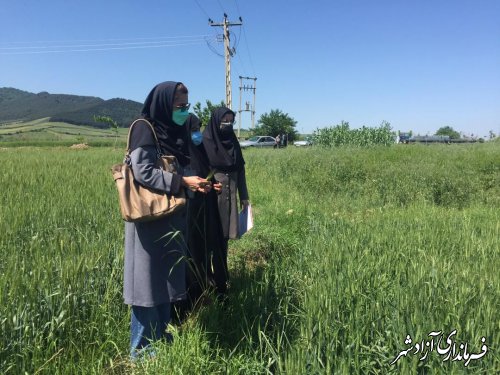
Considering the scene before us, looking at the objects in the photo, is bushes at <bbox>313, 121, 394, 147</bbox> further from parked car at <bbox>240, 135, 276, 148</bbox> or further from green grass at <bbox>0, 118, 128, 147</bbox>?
green grass at <bbox>0, 118, 128, 147</bbox>

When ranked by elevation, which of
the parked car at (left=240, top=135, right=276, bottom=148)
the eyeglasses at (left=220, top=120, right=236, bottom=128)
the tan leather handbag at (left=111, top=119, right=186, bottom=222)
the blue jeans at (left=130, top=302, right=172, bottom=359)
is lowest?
the blue jeans at (left=130, top=302, right=172, bottom=359)

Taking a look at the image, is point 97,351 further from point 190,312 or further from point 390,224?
point 390,224

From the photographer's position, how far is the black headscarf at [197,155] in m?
2.88

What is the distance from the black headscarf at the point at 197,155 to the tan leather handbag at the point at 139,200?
0.81 metres

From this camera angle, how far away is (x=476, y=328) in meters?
1.90

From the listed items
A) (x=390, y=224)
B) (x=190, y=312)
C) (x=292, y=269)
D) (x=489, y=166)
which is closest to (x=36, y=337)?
(x=190, y=312)

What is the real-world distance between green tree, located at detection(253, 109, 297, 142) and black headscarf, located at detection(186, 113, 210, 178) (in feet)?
133

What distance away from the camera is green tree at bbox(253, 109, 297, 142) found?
4338cm

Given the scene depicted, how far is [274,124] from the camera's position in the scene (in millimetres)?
43531

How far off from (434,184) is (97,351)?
7.70 meters

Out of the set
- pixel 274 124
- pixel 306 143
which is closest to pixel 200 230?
pixel 306 143

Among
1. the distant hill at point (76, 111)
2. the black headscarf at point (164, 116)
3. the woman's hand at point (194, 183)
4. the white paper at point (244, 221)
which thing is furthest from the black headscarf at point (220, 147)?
the distant hill at point (76, 111)

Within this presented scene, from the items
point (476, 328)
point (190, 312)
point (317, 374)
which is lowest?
point (190, 312)

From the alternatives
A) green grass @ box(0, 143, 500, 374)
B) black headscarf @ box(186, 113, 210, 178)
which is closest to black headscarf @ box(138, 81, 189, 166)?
black headscarf @ box(186, 113, 210, 178)
